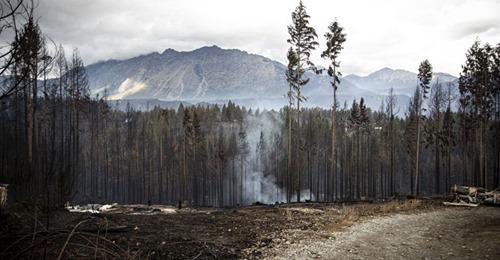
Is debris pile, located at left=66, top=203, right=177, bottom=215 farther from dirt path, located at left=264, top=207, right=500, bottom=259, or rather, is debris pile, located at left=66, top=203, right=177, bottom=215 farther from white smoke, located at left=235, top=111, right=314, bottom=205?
white smoke, located at left=235, top=111, right=314, bottom=205

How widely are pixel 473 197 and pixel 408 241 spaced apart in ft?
49.5

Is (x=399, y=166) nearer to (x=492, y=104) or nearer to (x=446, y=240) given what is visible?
(x=492, y=104)

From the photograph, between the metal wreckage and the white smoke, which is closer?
the metal wreckage

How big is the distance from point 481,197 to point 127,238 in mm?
24611

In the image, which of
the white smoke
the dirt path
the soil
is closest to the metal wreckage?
the soil

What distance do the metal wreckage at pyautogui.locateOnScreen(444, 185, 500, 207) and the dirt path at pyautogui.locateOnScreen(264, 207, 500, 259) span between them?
576cm

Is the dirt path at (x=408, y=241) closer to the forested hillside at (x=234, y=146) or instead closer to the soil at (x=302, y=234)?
the soil at (x=302, y=234)

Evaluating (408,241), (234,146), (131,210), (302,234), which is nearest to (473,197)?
(408,241)

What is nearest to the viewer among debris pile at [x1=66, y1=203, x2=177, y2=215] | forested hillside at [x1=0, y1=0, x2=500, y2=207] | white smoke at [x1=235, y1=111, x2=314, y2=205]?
forested hillside at [x1=0, y1=0, x2=500, y2=207]

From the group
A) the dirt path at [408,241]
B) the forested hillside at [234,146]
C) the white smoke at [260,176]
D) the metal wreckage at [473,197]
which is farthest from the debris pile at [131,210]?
the white smoke at [260,176]

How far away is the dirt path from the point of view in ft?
35.8

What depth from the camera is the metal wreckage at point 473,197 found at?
22.9 m

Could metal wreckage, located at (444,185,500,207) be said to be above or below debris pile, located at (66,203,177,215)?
above

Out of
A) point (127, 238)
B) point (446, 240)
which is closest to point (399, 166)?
point (446, 240)
